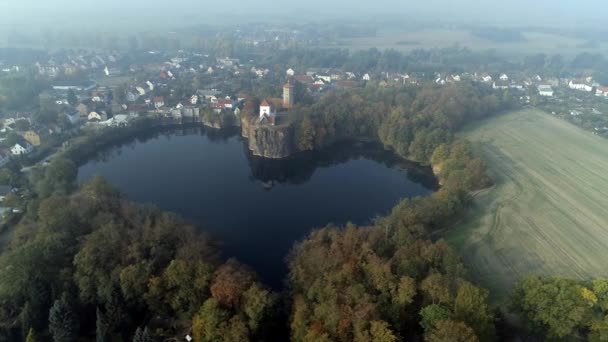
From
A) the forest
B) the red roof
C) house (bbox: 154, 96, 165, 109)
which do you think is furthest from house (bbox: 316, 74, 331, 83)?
the forest

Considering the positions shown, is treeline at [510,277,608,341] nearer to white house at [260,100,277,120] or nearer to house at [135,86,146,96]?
white house at [260,100,277,120]

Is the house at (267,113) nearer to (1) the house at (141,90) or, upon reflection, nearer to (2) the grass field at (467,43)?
(1) the house at (141,90)

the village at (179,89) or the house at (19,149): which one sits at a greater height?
the village at (179,89)

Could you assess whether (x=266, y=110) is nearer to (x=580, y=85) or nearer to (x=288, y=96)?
(x=288, y=96)

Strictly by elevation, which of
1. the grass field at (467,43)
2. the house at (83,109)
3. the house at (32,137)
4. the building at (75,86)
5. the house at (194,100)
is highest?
the grass field at (467,43)

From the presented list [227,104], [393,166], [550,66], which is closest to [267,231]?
[393,166]

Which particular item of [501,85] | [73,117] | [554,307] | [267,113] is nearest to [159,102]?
[73,117]

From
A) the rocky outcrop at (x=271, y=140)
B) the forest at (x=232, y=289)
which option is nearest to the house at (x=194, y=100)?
the rocky outcrop at (x=271, y=140)
